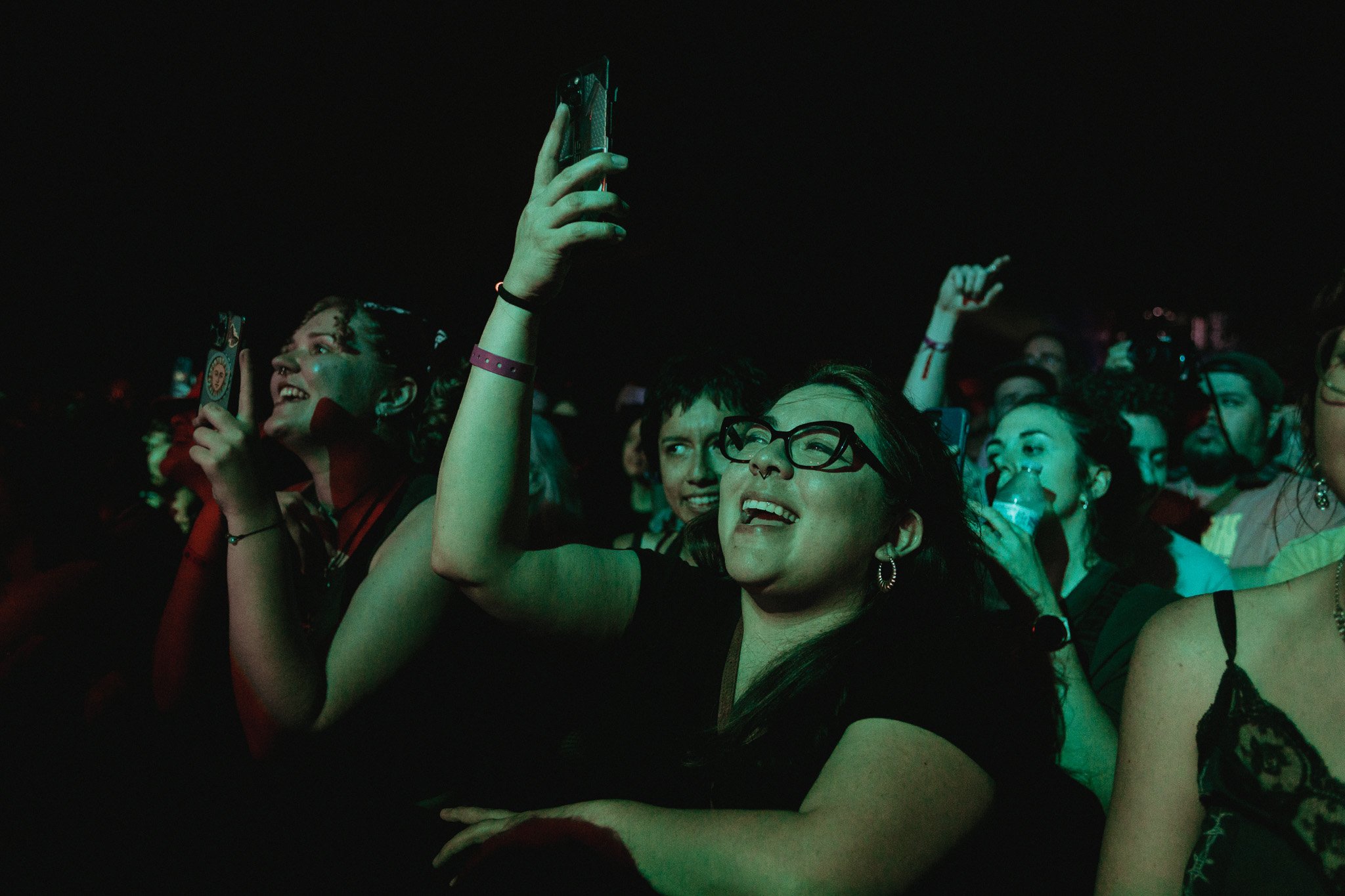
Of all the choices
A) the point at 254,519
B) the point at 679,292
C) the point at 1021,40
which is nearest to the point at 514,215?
the point at 679,292

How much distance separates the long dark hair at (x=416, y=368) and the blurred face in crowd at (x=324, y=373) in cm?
2

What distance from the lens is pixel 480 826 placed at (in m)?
1.49

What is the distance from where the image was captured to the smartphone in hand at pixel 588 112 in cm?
150

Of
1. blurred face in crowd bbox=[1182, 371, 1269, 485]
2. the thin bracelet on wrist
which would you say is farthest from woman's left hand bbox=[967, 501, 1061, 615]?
blurred face in crowd bbox=[1182, 371, 1269, 485]

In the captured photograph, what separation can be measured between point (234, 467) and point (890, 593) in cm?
156

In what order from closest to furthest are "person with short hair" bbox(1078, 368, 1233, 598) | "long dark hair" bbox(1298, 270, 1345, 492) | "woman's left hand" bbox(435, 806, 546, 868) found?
"long dark hair" bbox(1298, 270, 1345, 492) < "woman's left hand" bbox(435, 806, 546, 868) < "person with short hair" bbox(1078, 368, 1233, 598)

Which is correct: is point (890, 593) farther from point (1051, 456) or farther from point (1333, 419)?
point (1051, 456)

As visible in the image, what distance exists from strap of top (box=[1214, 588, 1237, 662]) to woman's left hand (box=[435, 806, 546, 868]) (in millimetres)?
1147

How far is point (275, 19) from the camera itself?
4.38 metres

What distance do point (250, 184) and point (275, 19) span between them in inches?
55.3

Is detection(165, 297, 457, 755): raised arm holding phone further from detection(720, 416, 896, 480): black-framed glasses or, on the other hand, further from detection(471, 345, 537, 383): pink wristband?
detection(720, 416, 896, 480): black-framed glasses

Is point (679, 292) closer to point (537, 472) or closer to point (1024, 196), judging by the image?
point (1024, 196)

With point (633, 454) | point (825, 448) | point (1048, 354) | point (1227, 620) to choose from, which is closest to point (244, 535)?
point (825, 448)

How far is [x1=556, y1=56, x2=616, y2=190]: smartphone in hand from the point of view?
150cm
